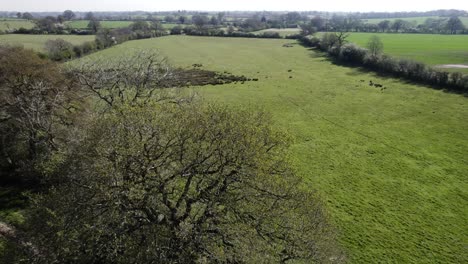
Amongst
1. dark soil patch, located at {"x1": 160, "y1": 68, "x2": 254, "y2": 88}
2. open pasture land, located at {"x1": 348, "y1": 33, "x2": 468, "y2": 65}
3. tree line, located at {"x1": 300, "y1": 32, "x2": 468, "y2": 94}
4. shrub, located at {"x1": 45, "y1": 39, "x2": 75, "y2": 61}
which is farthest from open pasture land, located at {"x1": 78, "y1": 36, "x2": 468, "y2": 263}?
shrub, located at {"x1": 45, "y1": 39, "x2": 75, "y2": 61}

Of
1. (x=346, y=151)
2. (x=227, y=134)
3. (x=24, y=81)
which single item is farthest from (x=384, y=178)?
(x=24, y=81)

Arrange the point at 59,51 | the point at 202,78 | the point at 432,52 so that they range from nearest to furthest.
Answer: the point at 202,78 < the point at 59,51 < the point at 432,52

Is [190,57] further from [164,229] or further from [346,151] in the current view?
[164,229]

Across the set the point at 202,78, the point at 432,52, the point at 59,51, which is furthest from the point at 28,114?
the point at 432,52

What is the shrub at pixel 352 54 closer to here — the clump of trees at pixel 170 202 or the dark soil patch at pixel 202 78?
the dark soil patch at pixel 202 78

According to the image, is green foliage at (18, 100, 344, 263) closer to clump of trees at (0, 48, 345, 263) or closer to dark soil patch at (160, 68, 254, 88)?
clump of trees at (0, 48, 345, 263)

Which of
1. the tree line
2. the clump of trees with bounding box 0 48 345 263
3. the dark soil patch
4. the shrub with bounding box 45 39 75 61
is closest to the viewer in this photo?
the clump of trees with bounding box 0 48 345 263

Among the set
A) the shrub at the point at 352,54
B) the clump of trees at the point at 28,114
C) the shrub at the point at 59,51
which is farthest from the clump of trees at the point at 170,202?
the shrub at the point at 352,54

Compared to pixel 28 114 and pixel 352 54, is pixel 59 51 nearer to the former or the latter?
pixel 28 114
